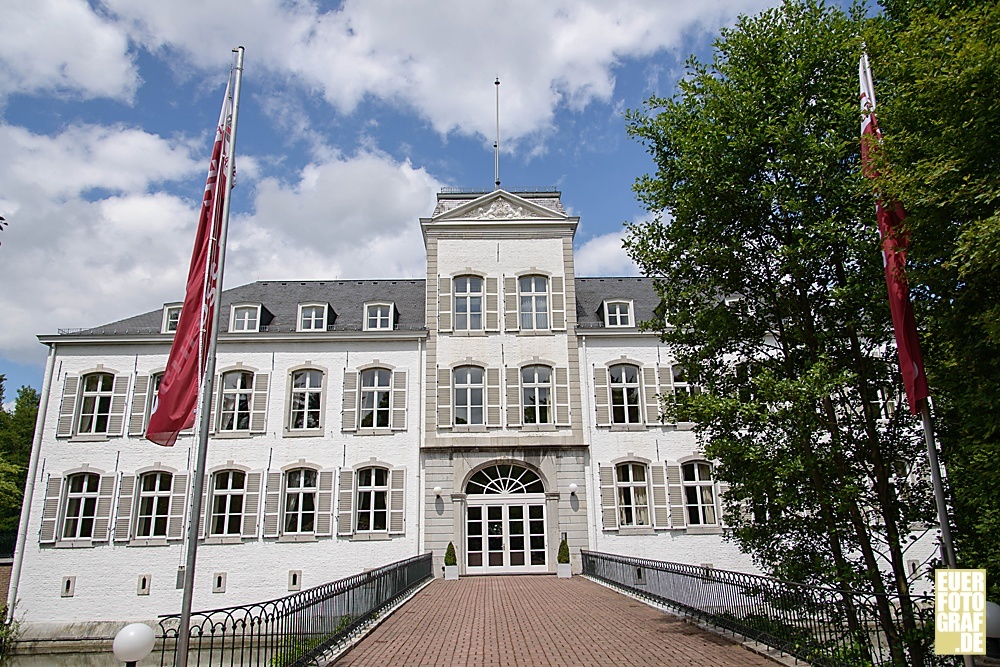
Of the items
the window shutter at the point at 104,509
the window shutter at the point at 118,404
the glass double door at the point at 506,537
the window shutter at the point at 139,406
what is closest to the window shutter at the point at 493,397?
the glass double door at the point at 506,537

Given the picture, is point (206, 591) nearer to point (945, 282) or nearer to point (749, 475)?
point (749, 475)

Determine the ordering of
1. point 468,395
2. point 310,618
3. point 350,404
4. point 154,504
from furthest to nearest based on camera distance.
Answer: point 468,395 < point 350,404 < point 154,504 < point 310,618

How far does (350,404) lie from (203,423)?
15.4m

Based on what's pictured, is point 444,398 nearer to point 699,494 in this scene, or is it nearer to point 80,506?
point 699,494

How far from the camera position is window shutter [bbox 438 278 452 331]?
926 inches

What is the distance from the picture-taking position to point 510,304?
23.8 meters

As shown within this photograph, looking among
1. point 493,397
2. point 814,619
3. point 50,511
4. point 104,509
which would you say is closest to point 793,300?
point 814,619

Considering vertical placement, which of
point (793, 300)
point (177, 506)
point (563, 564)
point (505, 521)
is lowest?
point (563, 564)

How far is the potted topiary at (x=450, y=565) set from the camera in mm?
20328

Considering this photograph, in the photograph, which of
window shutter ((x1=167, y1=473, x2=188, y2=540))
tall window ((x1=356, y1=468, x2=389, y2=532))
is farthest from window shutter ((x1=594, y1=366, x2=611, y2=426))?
window shutter ((x1=167, y1=473, x2=188, y2=540))

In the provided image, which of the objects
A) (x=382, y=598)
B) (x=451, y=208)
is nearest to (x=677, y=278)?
(x=382, y=598)

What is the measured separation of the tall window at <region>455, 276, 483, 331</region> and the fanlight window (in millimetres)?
4745

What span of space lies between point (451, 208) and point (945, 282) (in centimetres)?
1960

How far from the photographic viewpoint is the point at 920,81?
6.93m
